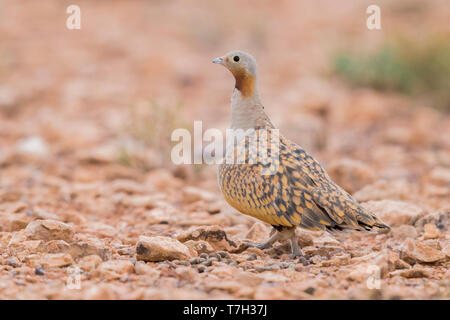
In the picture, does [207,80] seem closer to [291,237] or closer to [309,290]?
[291,237]

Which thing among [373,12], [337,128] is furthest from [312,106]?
[373,12]

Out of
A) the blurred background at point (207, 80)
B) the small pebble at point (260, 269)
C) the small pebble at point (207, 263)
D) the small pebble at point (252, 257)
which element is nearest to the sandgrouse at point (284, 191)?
the small pebble at point (252, 257)

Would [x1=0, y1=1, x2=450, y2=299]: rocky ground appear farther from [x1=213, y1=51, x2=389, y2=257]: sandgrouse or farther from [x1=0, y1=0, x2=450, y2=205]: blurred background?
[x1=213, y1=51, x2=389, y2=257]: sandgrouse

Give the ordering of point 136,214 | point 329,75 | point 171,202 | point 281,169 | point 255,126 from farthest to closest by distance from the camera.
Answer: point 329,75 → point 171,202 → point 136,214 → point 255,126 → point 281,169

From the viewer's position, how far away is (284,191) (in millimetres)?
4480

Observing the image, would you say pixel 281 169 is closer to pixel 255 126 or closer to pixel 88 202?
pixel 255 126

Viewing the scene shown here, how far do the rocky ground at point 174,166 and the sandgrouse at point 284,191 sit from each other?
10.6 inches

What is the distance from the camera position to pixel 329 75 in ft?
39.5

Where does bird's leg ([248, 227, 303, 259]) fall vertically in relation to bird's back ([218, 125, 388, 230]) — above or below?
below

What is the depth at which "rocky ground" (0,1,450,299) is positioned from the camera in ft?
13.4

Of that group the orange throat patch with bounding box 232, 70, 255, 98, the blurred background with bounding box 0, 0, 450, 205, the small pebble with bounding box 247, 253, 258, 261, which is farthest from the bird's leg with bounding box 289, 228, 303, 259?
the blurred background with bounding box 0, 0, 450, 205

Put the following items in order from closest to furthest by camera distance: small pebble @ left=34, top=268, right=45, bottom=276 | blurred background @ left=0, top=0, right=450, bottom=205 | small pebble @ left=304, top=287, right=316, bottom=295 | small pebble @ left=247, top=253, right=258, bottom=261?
small pebble @ left=304, top=287, right=316, bottom=295
small pebble @ left=34, top=268, right=45, bottom=276
small pebble @ left=247, top=253, right=258, bottom=261
blurred background @ left=0, top=0, right=450, bottom=205

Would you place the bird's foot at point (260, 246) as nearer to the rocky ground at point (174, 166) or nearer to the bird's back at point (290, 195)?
the rocky ground at point (174, 166)
